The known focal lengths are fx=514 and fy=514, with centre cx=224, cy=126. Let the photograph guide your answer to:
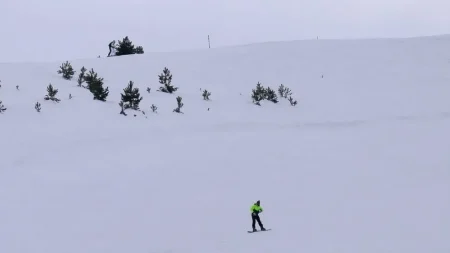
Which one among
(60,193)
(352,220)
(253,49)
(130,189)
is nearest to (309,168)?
(352,220)

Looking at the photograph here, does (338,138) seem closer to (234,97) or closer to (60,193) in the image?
(234,97)

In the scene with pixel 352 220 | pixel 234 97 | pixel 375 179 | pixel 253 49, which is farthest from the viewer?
Answer: pixel 253 49

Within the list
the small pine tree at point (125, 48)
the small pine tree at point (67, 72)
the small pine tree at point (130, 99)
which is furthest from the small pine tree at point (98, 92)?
the small pine tree at point (125, 48)

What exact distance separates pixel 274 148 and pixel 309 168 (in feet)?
6.18

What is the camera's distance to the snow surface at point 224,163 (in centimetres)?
1097

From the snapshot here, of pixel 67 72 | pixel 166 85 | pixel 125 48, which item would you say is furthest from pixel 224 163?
pixel 125 48

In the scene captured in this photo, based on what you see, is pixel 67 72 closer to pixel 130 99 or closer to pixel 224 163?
pixel 130 99

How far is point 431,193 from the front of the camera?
1362 cm

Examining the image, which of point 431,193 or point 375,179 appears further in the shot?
point 375,179

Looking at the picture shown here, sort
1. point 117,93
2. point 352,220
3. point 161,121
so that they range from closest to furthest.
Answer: point 352,220
point 161,121
point 117,93

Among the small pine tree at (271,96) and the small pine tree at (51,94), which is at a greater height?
the small pine tree at (51,94)

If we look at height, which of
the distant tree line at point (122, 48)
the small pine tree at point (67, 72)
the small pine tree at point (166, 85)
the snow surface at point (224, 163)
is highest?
the distant tree line at point (122, 48)

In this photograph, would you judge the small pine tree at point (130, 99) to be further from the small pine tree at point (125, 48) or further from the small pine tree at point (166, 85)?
the small pine tree at point (125, 48)

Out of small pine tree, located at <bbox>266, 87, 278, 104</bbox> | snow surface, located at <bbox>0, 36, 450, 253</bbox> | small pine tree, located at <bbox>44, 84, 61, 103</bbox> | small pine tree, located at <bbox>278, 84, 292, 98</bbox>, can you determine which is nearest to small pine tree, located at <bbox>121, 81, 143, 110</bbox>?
snow surface, located at <bbox>0, 36, 450, 253</bbox>
